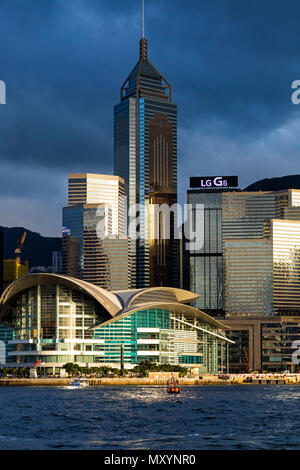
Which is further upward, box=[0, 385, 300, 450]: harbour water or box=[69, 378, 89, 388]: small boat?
box=[0, 385, 300, 450]: harbour water

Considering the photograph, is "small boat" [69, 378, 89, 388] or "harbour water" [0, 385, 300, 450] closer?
"harbour water" [0, 385, 300, 450]

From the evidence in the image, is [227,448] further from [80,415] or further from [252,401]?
[252,401]

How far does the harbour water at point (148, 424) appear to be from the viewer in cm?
6756

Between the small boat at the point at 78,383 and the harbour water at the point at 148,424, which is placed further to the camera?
Answer: the small boat at the point at 78,383

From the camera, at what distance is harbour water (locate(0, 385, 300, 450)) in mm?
67562

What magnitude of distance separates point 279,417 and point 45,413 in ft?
89.6

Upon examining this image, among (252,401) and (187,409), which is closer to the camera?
(187,409)

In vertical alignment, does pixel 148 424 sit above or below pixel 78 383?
above

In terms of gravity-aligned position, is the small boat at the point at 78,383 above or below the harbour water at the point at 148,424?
below

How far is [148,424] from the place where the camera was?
273ft

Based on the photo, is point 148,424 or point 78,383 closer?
point 148,424
